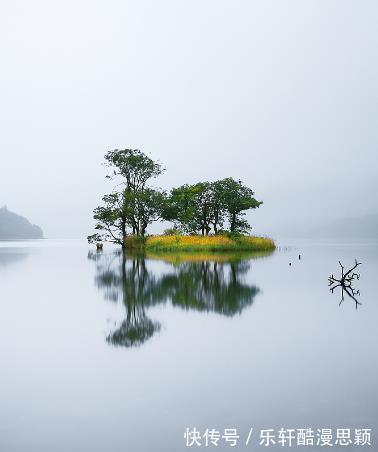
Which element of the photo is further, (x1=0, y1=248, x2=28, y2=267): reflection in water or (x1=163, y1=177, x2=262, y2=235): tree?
(x1=163, y1=177, x2=262, y2=235): tree

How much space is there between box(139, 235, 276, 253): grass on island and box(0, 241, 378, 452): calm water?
42.3 metres

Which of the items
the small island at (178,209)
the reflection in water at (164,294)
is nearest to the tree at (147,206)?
the small island at (178,209)

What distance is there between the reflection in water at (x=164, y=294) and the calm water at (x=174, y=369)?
11 centimetres

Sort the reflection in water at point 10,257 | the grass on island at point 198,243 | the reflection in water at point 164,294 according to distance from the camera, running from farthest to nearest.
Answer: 1. the grass on island at point 198,243
2. the reflection in water at point 10,257
3. the reflection in water at point 164,294

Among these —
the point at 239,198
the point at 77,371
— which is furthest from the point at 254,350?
the point at 239,198

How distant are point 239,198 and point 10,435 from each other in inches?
2288

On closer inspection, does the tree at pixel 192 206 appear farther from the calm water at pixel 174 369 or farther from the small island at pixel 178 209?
the calm water at pixel 174 369

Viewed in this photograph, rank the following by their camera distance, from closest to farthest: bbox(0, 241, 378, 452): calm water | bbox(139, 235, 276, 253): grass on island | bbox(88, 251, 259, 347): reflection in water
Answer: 1. bbox(0, 241, 378, 452): calm water
2. bbox(88, 251, 259, 347): reflection in water
3. bbox(139, 235, 276, 253): grass on island

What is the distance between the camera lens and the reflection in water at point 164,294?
1180 centimetres

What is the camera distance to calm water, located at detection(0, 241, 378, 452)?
5.82 meters

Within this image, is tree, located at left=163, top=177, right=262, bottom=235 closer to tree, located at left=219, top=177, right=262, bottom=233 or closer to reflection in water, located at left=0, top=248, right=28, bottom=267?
tree, located at left=219, top=177, right=262, bottom=233

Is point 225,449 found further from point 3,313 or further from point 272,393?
point 3,313

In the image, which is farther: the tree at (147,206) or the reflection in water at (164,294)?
the tree at (147,206)

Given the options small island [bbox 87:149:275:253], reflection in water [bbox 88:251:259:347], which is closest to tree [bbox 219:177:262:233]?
small island [bbox 87:149:275:253]
